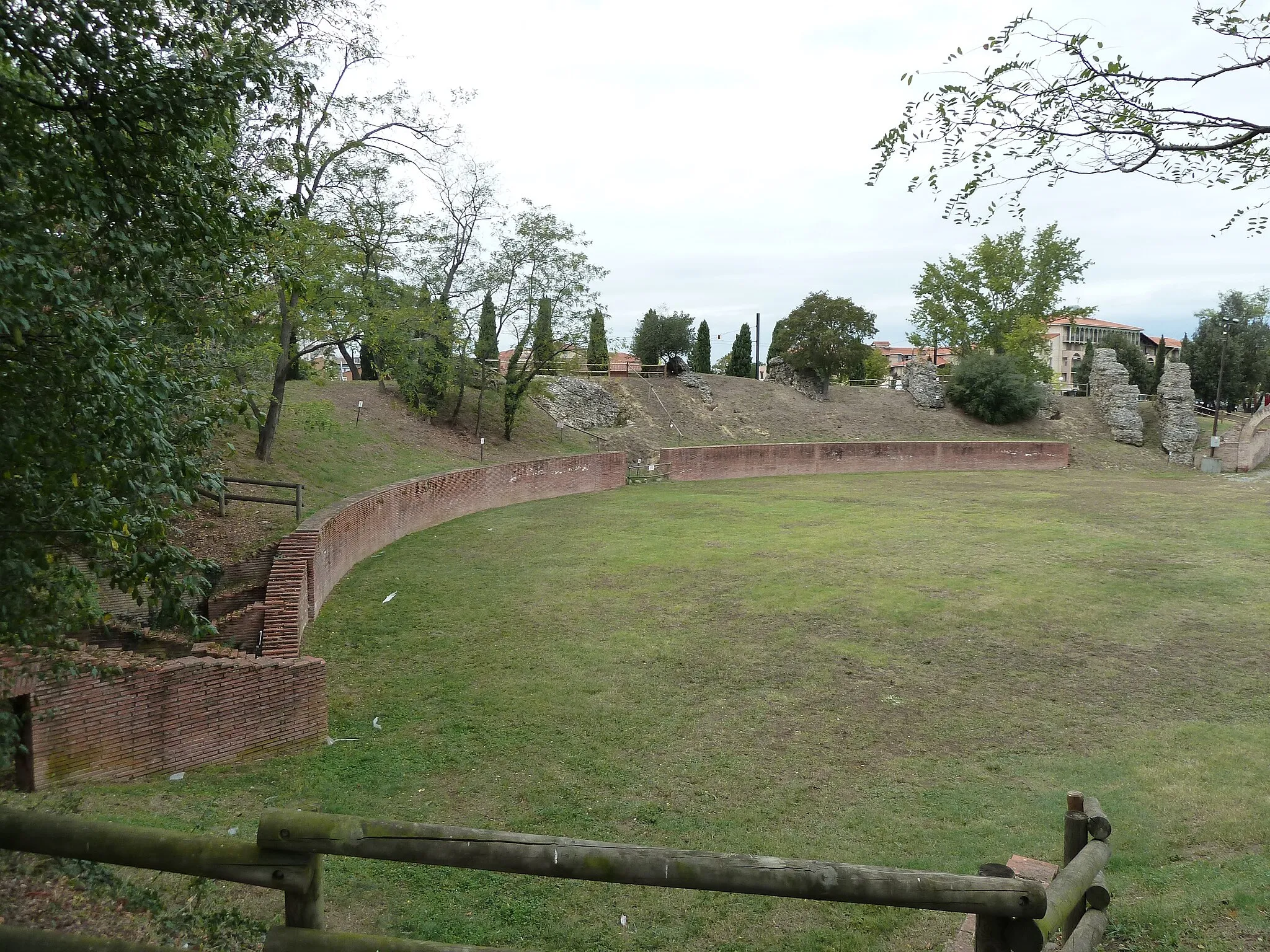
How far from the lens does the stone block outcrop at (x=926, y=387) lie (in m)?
44.9

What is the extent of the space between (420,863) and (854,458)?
34.4 metres

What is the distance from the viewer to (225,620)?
391 inches

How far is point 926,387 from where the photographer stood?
45250 millimetres

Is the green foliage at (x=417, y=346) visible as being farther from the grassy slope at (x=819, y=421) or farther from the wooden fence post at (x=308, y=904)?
the wooden fence post at (x=308, y=904)

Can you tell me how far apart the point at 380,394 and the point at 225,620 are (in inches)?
818

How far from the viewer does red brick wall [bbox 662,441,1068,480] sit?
→ 1287 inches

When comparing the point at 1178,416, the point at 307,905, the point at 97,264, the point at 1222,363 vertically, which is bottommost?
the point at 307,905

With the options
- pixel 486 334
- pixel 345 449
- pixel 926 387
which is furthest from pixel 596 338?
pixel 926 387

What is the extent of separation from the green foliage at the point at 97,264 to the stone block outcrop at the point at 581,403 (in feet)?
100

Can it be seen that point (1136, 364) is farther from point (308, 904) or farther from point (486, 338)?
point (308, 904)

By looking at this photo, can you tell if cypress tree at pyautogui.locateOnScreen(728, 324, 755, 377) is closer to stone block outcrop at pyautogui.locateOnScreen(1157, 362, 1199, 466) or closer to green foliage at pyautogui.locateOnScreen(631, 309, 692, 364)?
green foliage at pyautogui.locateOnScreen(631, 309, 692, 364)

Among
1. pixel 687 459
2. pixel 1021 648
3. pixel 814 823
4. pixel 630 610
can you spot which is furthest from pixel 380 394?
pixel 814 823

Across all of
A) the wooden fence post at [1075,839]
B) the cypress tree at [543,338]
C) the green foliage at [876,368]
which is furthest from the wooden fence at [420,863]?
the green foliage at [876,368]

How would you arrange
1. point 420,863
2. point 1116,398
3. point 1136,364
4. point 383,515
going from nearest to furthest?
point 420,863
point 383,515
point 1116,398
point 1136,364
